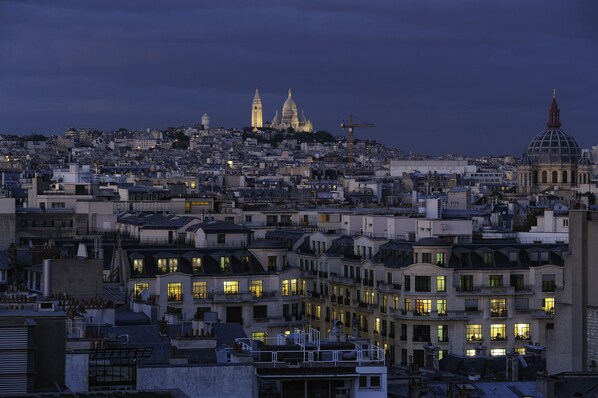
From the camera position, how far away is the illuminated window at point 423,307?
55719 mm

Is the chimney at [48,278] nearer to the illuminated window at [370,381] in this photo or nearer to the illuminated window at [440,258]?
the illuminated window at [370,381]

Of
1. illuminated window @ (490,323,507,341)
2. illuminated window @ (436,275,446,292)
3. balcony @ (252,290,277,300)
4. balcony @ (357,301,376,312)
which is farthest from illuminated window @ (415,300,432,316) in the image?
balcony @ (252,290,277,300)

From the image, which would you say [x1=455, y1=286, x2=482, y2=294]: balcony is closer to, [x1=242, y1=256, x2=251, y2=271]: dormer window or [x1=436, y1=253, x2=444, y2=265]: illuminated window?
[x1=436, y1=253, x2=444, y2=265]: illuminated window

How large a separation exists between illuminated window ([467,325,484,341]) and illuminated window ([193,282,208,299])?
817cm

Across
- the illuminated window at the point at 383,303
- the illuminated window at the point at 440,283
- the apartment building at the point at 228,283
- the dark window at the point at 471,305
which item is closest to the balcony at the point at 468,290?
the dark window at the point at 471,305

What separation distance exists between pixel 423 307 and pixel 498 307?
2369mm

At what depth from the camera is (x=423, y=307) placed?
5591cm

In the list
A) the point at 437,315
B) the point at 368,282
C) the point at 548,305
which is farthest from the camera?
the point at 368,282

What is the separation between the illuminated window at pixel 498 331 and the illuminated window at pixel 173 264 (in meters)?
9.95

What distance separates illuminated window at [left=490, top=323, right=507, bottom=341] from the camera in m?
55.8

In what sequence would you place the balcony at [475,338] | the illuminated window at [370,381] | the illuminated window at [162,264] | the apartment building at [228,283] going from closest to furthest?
the illuminated window at [370,381] < the balcony at [475,338] < the apartment building at [228,283] < the illuminated window at [162,264]

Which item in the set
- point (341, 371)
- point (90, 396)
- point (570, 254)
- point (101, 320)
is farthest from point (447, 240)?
point (90, 396)

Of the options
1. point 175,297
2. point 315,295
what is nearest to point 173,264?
point 175,297

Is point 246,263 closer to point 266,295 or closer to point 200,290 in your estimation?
point 266,295
